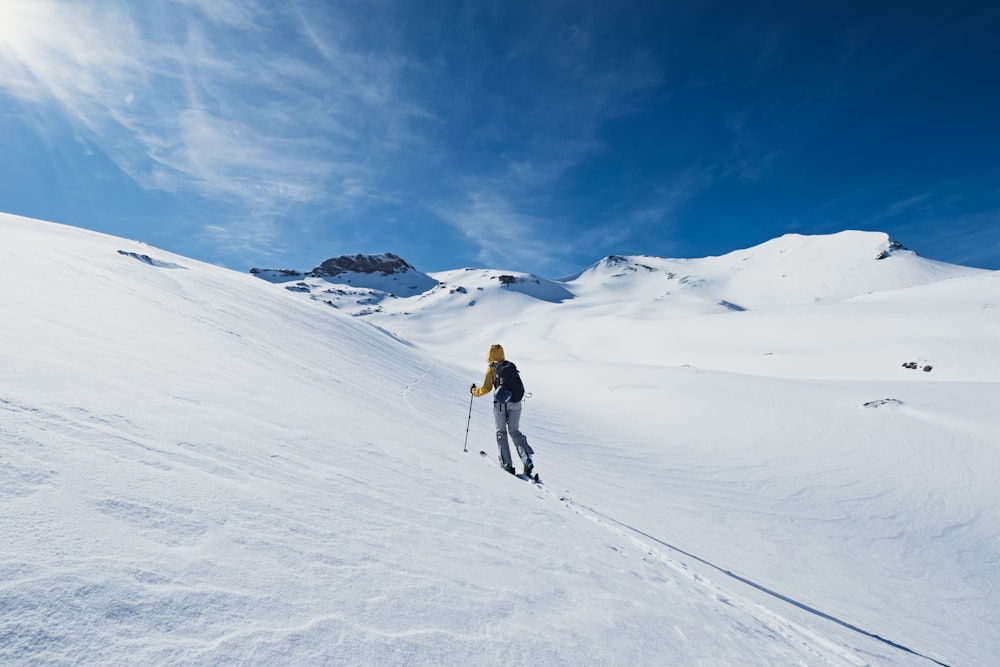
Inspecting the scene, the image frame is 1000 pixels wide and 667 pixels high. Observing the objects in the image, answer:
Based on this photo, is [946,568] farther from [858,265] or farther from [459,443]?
[858,265]

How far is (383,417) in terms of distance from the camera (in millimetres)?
9141

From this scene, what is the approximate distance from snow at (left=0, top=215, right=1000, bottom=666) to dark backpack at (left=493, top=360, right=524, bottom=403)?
4.35 ft

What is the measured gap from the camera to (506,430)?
8.88 metres

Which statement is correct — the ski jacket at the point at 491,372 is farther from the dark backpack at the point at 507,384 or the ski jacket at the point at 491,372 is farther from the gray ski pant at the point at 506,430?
the gray ski pant at the point at 506,430

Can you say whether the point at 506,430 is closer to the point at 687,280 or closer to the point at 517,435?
the point at 517,435

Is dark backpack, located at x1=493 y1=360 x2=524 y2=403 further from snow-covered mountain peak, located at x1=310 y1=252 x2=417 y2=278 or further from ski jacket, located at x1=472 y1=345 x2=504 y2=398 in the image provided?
snow-covered mountain peak, located at x1=310 y1=252 x2=417 y2=278

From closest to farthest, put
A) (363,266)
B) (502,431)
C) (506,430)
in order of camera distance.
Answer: (502,431) → (506,430) → (363,266)

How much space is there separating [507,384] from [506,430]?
0.97 metres

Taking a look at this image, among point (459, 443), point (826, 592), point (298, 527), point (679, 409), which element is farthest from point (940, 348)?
point (298, 527)

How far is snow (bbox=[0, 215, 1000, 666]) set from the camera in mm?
2324

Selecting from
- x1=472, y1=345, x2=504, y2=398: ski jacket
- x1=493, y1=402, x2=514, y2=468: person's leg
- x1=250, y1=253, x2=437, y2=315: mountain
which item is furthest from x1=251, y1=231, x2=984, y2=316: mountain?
x1=493, y1=402, x2=514, y2=468: person's leg

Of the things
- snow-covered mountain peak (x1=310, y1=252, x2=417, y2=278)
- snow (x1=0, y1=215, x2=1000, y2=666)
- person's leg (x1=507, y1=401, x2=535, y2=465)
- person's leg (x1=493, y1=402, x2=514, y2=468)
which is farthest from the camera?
snow-covered mountain peak (x1=310, y1=252, x2=417, y2=278)

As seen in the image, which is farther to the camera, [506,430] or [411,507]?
[506,430]

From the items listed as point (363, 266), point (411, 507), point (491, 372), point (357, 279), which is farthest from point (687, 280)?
point (411, 507)
